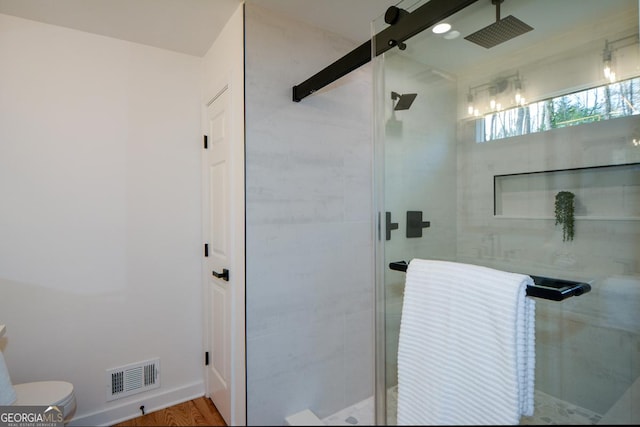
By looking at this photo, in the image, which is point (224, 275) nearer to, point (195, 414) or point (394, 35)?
point (195, 414)

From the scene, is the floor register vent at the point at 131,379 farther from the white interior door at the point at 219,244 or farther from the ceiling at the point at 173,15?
the ceiling at the point at 173,15

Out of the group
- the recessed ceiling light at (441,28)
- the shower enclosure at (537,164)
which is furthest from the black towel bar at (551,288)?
the recessed ceiling light at (441,28)

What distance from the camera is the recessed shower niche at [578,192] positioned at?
1.42 m

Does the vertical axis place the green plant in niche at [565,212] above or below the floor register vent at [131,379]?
above

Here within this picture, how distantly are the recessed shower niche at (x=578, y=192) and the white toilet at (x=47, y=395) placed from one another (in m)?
2.21

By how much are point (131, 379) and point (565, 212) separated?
8.03 feet

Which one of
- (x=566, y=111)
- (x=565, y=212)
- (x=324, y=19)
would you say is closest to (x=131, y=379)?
(x=324, y=19)

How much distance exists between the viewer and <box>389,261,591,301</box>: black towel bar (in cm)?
86

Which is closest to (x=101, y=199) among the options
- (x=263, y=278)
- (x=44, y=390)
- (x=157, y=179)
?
(x=157, y=179)

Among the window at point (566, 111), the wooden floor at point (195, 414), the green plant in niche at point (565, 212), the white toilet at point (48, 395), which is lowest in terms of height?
the white toilet at point (48, 395)

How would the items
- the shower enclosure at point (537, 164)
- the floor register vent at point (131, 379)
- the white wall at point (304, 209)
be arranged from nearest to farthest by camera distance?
1. the shower enclosure at point (537, 164)
2. the white wall at point (304, 209)
3. the floor register vent at point (131, 379)

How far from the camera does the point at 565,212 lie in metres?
1.55

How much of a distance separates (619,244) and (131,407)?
8.22 feet

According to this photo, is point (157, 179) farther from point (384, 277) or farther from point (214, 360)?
point (384, 277)
